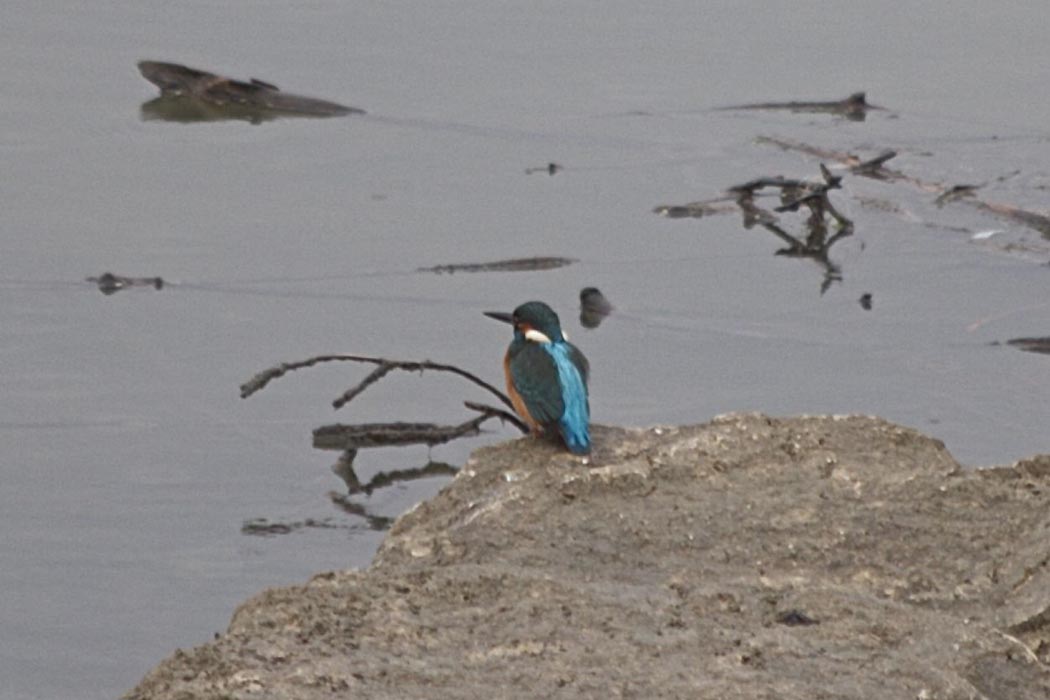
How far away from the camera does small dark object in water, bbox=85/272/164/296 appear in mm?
8461

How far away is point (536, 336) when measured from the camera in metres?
5.91

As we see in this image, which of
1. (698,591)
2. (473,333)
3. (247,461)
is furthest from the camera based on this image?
(473,333)

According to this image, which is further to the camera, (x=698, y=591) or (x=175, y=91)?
(x=175, y=91)

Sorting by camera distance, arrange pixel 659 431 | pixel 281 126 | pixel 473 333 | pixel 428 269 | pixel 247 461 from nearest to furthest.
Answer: pixel 659 431
pixel 247 461
pixel 473 333
pixel 428 269
pixel 281 126

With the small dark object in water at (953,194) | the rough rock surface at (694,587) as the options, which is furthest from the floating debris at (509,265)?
the rough rock surface at (694,587)

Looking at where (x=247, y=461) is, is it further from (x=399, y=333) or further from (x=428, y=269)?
(x=428, y=269)

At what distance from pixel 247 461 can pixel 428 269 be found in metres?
1.84

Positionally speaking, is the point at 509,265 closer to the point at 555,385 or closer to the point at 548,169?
the point at 548,169

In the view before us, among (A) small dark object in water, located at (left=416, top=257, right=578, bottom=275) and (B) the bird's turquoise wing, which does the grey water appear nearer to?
(A) small dark object in water, located at (left=416, top=257, right=578, bottom=275)

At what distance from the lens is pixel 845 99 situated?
443 inches

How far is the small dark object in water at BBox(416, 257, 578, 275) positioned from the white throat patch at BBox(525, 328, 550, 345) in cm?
276

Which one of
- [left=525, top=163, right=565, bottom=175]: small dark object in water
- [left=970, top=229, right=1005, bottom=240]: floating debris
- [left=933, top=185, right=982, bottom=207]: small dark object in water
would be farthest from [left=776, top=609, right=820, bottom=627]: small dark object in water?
[left=525, top=163, right=565, bottom=175]: small dark object in water

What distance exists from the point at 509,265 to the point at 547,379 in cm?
324

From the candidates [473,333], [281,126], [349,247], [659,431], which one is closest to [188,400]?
[473,333]
